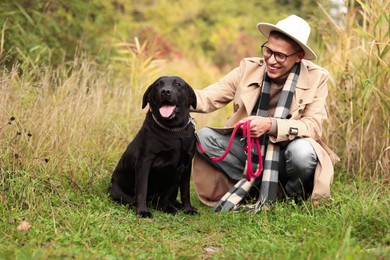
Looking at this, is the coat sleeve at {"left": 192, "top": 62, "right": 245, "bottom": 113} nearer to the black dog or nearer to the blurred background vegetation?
the black dog

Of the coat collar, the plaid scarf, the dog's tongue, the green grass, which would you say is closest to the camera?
the green grass

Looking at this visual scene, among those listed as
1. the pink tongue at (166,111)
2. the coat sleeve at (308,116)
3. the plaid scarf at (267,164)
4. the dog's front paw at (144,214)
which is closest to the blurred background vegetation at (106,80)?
the coat sleeve at (308,116)

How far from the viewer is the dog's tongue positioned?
145 inches

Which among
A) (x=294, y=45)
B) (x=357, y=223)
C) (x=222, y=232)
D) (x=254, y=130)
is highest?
(x=294, y=45)

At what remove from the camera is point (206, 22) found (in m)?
17.0

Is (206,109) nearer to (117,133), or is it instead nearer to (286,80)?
(286,80)

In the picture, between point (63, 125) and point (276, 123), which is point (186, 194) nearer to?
point (276, 123)

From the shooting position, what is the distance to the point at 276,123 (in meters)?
3.89

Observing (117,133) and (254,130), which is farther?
(117,133)

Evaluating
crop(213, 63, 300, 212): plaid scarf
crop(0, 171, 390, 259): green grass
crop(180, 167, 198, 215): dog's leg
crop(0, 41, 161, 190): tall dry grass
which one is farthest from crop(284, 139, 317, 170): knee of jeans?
crop(0, 41, 161, 190): tall dry grass

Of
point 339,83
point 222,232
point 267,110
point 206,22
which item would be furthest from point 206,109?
point 206,22

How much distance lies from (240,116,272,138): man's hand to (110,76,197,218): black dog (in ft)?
1.34

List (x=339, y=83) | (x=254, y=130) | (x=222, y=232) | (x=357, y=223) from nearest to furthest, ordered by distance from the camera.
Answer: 1. (x=357, y=223)
2. (x=222, y=232)
3. (x=254, y=130)
4. (x=339, y=83)

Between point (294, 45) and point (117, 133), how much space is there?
2019 millimetres
